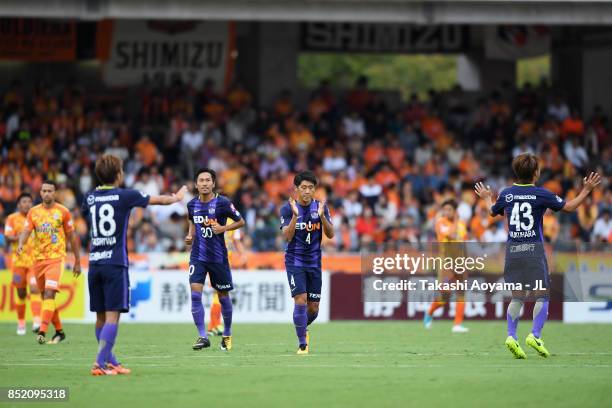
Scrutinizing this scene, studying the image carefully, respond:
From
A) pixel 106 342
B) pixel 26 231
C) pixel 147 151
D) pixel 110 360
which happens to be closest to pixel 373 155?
pixel 147 151

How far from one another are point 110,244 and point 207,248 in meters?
4.27

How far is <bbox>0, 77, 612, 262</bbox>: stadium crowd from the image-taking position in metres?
30.5

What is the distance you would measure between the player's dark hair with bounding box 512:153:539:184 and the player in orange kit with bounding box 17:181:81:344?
703 centimetres

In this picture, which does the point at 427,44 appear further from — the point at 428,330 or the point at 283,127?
the point at 428,330

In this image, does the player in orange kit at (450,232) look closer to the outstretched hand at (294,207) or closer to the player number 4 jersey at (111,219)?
the outstretched hand at (294,207)

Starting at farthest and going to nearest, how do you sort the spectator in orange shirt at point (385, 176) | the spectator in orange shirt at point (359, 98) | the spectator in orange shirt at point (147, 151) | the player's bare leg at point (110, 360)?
the spectator in orange shirt at point (359, 98), the spectator in orange shirt at point (385, 176), the spectator in orange shirt at point (147, 151), the player's bare leg at point (110, 360)

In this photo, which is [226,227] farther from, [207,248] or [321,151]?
[321,151]

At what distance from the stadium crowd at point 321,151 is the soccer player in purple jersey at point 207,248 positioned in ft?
37.6

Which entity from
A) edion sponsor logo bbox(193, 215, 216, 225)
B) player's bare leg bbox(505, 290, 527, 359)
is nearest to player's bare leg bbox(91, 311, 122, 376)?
edion sponsor logo bbox(193, 215, 216, 225)

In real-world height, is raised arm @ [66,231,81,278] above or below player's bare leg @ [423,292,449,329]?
above

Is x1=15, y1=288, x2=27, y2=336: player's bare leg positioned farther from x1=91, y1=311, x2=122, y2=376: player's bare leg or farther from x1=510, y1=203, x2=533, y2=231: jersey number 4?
x1=510, y1=203, x2=533, y2=231: jersey number 4

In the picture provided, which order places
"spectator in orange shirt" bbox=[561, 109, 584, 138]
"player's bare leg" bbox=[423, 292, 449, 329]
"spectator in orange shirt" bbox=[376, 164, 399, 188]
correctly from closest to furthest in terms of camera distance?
"player's bare leg" bbox=[423, 292, 449, 329]
"spectator in orange shirt" bbox=[376, 164, 399, 188]
"spectator in orange shirt" bbox=[561, 109, 584, 138]

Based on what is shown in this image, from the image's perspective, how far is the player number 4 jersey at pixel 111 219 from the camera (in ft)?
42.3

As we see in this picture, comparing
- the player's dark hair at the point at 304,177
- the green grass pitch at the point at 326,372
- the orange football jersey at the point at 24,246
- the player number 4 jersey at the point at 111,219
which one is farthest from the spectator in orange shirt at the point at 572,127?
the player number 4 jersey at the point at 111,219
